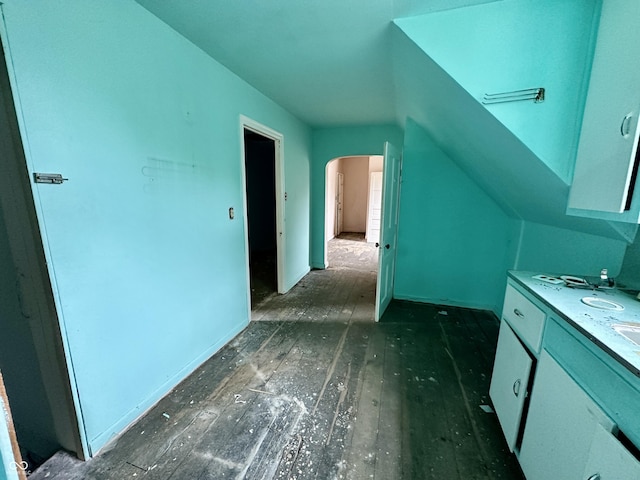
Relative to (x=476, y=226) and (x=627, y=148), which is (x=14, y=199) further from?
(x=476, y=226)

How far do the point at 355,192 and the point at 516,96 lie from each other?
6.82m

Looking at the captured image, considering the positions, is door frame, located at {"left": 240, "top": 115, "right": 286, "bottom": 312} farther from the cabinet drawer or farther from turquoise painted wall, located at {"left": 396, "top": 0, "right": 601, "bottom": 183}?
the cabinet drawer

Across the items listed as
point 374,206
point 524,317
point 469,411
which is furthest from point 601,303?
point 374,206

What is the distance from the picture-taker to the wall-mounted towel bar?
4.20 ft

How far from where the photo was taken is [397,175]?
9.55 ft

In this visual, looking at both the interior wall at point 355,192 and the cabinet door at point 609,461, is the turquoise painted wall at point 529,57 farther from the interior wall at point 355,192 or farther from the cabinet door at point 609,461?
the interior wall at point 355,192

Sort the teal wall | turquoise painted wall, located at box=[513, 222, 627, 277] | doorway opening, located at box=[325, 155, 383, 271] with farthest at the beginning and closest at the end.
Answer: doorway opening, located at box=[325, 155, 383, 271], the teal wall, turquoise painted wall, located at box=[513, 222, 627, 277]

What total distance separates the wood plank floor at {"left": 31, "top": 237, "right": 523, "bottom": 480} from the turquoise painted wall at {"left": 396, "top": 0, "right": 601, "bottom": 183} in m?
1.47

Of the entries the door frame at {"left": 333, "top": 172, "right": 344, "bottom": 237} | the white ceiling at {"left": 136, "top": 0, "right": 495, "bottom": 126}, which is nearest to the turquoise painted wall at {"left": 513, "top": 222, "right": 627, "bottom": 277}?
the white ceiling at {"left": 136, "top": 0, "right": 495, "bottom": 126}

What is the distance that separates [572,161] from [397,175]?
1714 millimetres

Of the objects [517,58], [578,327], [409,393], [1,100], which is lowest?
[409,393]

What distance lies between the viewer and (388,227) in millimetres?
2758

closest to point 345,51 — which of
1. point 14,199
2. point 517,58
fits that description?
point 517,58

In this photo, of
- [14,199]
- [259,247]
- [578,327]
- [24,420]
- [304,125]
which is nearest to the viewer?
[578,327]
